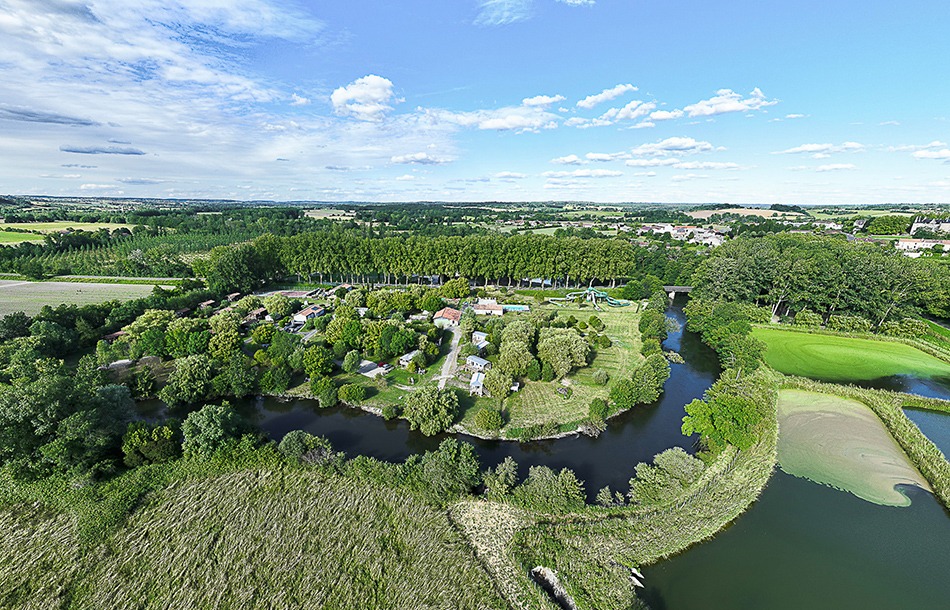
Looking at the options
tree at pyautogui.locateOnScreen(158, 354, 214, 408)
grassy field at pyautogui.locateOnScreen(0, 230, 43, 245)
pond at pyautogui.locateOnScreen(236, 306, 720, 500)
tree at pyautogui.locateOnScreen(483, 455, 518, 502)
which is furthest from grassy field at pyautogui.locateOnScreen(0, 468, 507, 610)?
grassy field at pyautogui.locateOnScreen(0, 230, 43, 245)

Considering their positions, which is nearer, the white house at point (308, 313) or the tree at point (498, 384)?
the tree at point (498, 384)

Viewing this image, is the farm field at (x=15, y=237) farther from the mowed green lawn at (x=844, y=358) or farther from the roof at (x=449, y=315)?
the mowed green lawn at (x=844, y=358)

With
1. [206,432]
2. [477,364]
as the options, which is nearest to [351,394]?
[206,432]

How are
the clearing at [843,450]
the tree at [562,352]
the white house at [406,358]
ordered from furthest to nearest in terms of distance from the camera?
the white house at [406,358], the tree at [562,352], the clearing at [843,450]

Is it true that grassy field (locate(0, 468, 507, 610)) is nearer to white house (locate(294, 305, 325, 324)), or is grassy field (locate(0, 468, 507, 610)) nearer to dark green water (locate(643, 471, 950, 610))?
dark green water (locate(643, 471, 950, 610))

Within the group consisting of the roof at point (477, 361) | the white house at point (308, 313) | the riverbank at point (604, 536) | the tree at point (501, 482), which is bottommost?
the riverbank at point (604, 536)

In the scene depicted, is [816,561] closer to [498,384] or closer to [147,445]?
[498,384]

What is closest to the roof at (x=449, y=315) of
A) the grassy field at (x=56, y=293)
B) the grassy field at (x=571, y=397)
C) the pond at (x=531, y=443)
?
the grassy field at (x=571, y=397)
